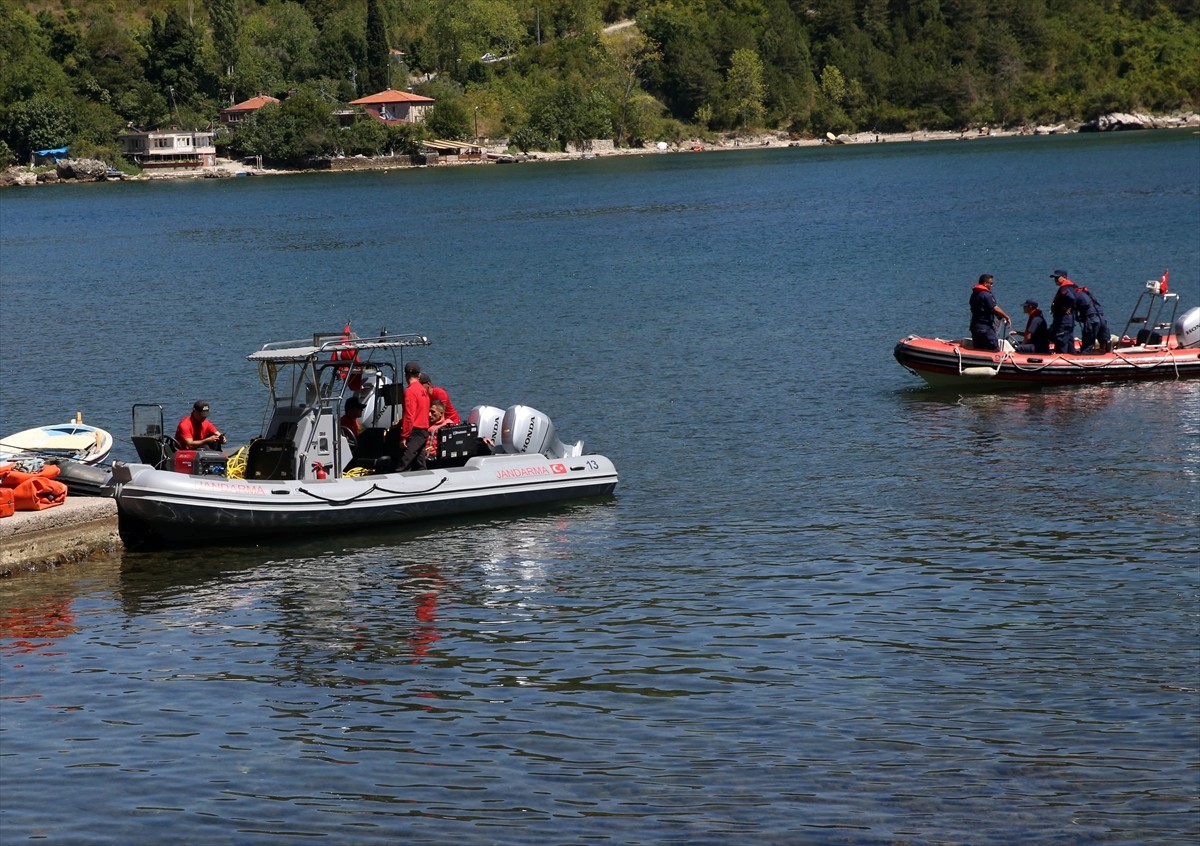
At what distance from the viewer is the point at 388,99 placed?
16888cm

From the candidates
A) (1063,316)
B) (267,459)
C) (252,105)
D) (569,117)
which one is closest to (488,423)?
(267,459)

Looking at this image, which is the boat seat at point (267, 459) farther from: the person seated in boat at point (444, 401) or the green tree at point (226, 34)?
the green tree at point (226, 34)

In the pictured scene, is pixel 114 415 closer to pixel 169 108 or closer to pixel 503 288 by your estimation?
pixel 503 288

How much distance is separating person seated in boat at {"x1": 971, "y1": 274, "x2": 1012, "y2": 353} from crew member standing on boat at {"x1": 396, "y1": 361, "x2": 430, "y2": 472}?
1169 cm

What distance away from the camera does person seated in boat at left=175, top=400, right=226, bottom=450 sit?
1925 cm

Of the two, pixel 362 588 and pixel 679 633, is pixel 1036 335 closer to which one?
pixel 679 633

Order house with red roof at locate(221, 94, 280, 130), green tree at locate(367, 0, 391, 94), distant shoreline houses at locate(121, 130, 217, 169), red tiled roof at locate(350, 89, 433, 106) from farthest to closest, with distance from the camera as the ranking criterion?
green tree at locate(367, 0, 391, 94) → red tiled roof at locate(350, 89, 433, 106) → house with red roof at locate(221, 94, 280, 130) → distant shoreline houses at locate(121, 130, 217, 169)

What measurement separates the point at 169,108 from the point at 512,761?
569ft

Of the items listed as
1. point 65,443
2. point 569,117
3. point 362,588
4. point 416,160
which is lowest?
point 362,588

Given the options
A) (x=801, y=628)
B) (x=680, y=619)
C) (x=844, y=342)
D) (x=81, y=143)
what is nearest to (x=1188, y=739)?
(x=801, y=628)

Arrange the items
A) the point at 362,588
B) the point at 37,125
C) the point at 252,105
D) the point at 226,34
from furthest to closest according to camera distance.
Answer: the point at 226,34 < the point at 252,105 < the point at 37,125 < the point at 362,588

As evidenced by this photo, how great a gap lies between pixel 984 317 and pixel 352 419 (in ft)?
40.7

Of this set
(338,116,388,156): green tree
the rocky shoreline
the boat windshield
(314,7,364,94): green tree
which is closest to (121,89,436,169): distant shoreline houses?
the rocky shoreline

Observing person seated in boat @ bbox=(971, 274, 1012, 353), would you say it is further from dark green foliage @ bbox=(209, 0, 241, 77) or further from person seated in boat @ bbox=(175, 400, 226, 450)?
dark green foliage @ bbox=(209, 0, 241, 77)
